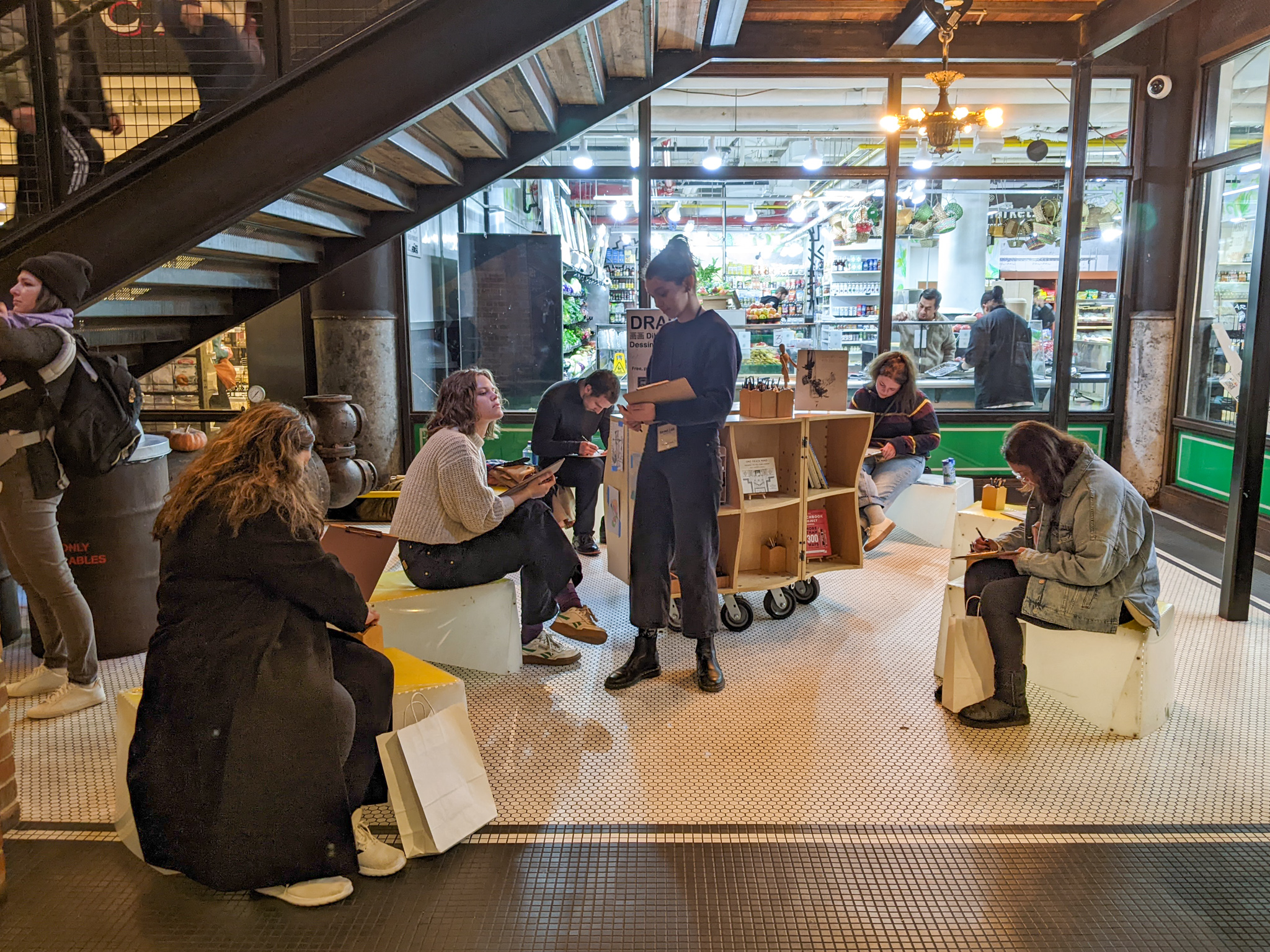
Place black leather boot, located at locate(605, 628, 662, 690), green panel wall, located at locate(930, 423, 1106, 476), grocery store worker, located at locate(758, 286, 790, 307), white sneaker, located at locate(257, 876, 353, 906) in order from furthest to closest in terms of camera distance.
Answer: grocery store worker, located at locate(758, 286, 790, 307) → green panel wall, located at locate(930, 423, 1106, 476) → black leather boot, located at locate(605, 628, 662, 690) → white sneaker, located at locate(257, 876, 353, 906)

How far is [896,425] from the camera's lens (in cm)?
617

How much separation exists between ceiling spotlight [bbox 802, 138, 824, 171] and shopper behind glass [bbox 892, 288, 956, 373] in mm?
1415

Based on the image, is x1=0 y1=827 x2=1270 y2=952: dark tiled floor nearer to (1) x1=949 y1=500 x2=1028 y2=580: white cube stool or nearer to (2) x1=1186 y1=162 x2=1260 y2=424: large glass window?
(1) x1=949 y1=500 x2=1028 y2=580: white cube stool

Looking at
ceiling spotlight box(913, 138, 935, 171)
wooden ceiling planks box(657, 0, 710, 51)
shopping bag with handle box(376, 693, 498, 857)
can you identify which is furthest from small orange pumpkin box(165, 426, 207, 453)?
ceiling spotlight box(913, 138, 935, 171)

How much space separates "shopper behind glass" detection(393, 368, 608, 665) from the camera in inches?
149

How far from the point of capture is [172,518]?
93.5 inches

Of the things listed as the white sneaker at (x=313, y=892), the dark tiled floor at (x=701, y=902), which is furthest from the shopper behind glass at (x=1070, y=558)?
the white sneaker at (x=313, y=892)

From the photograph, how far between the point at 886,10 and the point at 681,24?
2.11 metres

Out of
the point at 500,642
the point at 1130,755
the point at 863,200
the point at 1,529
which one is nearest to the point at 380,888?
the point at 500,642

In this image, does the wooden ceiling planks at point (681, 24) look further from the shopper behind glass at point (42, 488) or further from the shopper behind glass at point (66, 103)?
the shopper behind glass at point (42, 488)

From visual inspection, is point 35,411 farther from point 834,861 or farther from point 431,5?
point 834,861

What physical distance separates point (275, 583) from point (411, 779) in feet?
2.30

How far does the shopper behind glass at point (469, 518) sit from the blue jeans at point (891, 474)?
2.72m

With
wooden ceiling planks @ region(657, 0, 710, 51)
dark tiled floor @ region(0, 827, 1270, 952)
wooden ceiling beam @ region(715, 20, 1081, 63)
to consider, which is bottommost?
dark tiled floor @ region(0, 827, 1270, 952)
